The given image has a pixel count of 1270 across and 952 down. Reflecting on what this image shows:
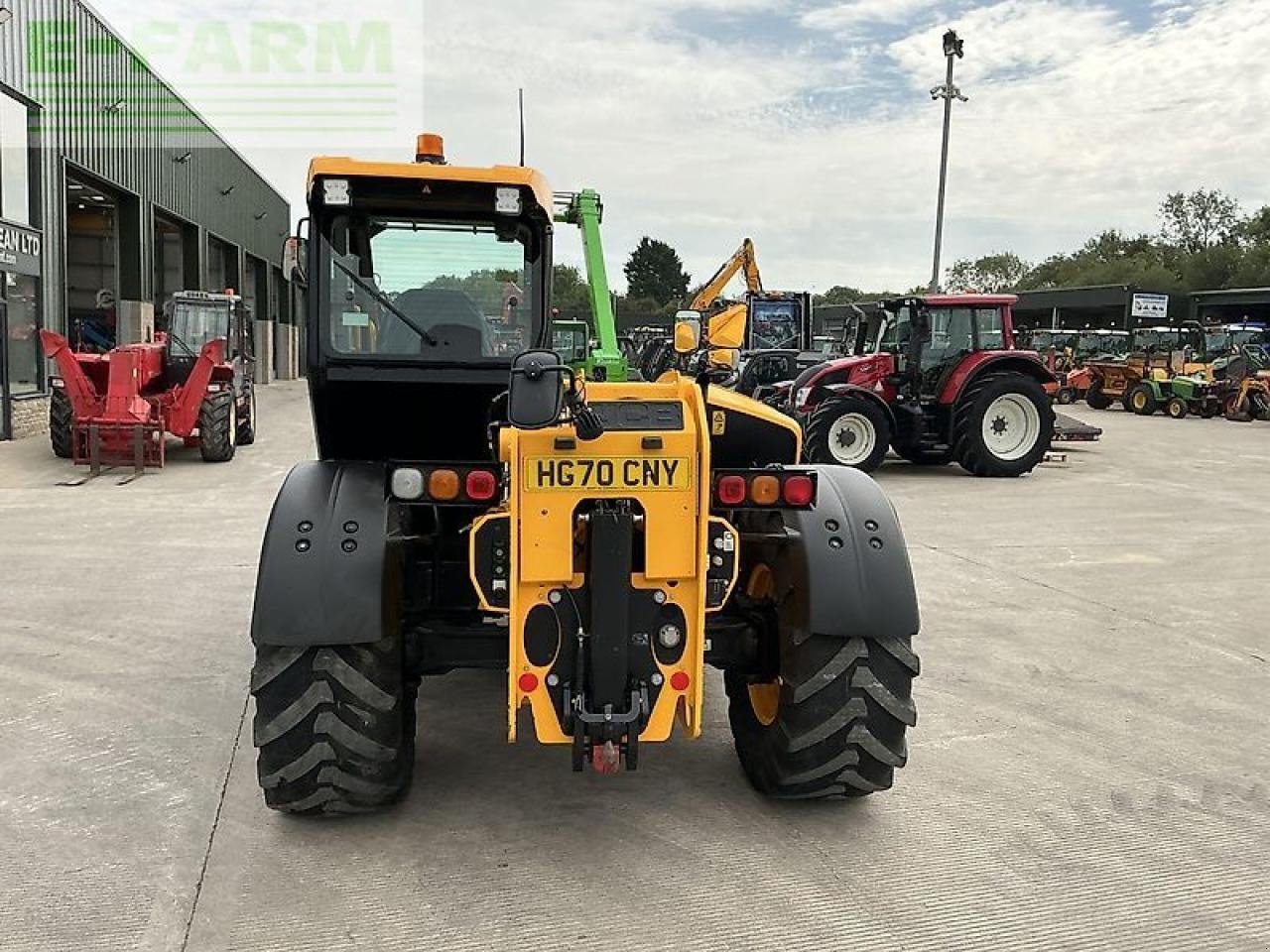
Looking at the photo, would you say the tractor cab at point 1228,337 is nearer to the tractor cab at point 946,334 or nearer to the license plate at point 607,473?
the tractor cab at point 946,334

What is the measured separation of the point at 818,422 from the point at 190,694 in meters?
10.3

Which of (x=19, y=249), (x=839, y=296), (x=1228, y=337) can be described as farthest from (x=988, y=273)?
(x=19, y=249)

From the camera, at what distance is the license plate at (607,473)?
327 cm

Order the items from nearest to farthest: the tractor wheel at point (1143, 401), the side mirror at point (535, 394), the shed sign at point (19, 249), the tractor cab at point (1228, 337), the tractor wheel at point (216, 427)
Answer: the side mirror at point (535, 394) < the tractor wheel at point (216, 427) < the shed sign at point (19, 249) < the tractor wheel at point (1143, 401) < the tractor cab at point (1228, 337)

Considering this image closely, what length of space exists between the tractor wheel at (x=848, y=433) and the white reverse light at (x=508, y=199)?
1016 cm

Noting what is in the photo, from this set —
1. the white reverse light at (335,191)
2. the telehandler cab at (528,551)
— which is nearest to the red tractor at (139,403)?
the telehandler cab at (528,551)

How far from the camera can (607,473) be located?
329cm

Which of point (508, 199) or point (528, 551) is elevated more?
point (508, 199)

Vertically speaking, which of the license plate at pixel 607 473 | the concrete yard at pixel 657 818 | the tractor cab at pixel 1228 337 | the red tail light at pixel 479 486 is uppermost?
the tractor cab at pixel 1228 337

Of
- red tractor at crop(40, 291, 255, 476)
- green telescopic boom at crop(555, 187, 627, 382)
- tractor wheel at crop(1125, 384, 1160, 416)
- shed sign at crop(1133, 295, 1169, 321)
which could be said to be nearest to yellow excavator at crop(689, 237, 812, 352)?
tractor wheel at crop(1125, 384, 1160, 416)

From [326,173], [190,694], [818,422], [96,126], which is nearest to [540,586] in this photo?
[326,173]

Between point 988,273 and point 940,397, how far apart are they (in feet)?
252

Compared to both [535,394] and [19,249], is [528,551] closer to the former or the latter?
[535,394]

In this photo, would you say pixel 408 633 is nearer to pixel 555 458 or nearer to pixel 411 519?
pixel 411 519
